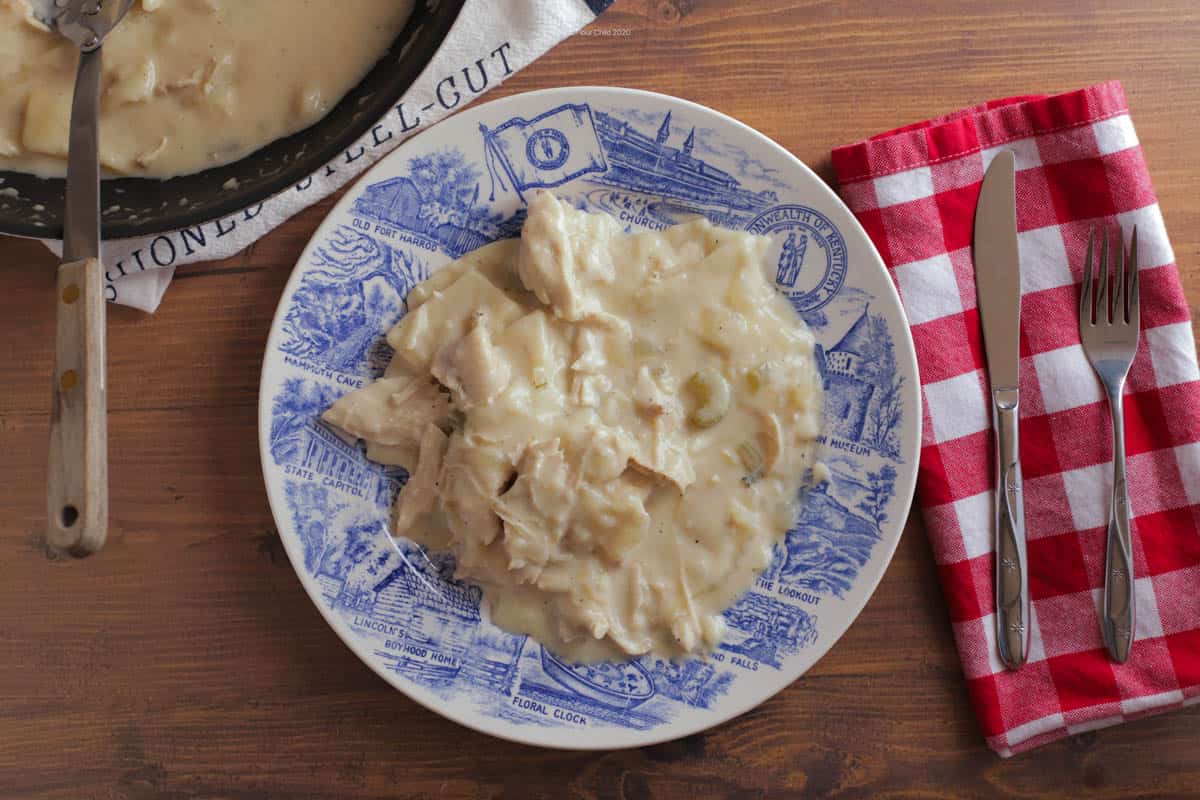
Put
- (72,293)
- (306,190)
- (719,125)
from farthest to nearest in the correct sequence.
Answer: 1. (306,190)
2. (719,125)
3. (72,293)

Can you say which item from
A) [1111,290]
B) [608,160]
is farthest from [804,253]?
[1111,290]

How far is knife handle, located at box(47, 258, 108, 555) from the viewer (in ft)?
5.10

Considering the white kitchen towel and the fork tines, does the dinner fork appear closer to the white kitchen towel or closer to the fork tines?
the fork tines

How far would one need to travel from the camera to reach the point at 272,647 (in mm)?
2174

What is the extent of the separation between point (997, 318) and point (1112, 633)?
0.78 metres

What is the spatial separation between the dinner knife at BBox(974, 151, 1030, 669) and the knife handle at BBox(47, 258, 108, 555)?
1.88 metres

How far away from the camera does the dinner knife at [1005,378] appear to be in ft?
6.83

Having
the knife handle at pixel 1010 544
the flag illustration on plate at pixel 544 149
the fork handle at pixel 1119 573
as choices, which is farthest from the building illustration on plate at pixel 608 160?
the fork handle at pixel 1119 573

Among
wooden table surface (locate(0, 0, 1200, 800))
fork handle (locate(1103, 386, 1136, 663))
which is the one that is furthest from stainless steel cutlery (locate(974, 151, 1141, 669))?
wooden table surface (locate(0, 0, 1200, 800))

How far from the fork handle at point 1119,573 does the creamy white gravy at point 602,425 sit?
72 centimetres

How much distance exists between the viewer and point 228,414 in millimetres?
2188

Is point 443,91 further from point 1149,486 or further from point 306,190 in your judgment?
point 1149,486

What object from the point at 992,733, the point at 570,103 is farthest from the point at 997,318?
the point at 570,103

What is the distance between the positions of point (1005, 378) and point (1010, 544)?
1.27 feet
